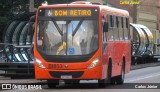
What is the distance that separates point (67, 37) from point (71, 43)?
27 cm

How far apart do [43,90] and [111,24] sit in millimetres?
4053

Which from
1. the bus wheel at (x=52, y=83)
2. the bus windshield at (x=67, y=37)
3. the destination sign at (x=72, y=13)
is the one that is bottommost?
the bus wheel at (x=52, y=83)

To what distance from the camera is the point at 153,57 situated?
176 ft

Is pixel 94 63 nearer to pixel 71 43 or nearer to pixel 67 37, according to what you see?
pixel 71 43

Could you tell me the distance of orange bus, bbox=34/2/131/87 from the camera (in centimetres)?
1964

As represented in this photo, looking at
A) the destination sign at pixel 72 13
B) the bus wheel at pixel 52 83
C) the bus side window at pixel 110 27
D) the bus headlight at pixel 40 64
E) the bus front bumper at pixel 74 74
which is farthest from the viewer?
the bus side window at pixel 110 27

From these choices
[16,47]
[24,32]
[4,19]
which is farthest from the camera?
[4,19]

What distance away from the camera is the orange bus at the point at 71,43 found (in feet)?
64.4

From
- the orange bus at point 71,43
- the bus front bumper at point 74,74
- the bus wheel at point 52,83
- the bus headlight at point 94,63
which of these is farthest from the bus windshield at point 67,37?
the bus wheel at point 52,83

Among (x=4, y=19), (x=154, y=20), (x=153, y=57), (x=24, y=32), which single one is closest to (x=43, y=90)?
(x=24, y=32)

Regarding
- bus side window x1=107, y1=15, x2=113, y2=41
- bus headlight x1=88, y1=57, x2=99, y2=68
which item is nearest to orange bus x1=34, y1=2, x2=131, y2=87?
bus headlight x1=88, y1=57, x2=99, y2=68

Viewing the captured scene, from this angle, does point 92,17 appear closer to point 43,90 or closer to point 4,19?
point 43,90

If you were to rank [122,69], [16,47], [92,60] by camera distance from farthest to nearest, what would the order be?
[16,47] → [122,69] → [92,60]

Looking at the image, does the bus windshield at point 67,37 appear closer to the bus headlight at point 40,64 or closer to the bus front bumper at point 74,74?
the bus headlight at point 40,64
